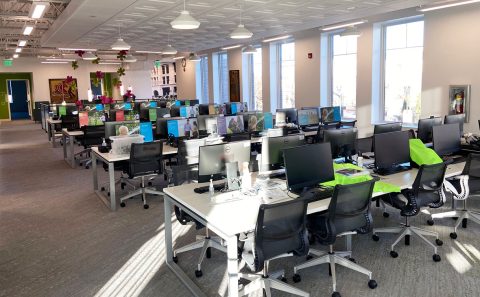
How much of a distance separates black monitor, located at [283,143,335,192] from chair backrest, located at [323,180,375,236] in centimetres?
50

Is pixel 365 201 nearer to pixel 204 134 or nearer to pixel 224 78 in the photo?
pixel 204 134

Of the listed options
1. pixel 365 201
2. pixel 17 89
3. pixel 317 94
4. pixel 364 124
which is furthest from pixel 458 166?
pixel 17 89

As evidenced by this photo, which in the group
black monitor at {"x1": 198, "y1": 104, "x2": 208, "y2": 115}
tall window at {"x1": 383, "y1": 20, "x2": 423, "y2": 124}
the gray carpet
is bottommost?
the gray carpet

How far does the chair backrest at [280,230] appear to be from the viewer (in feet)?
9.63

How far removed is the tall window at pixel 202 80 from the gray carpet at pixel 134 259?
1278 cm

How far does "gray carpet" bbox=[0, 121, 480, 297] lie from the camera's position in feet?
11.8

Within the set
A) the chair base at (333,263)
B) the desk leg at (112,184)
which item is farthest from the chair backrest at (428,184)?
the desk leg at (112,184)

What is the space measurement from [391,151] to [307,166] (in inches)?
53.0

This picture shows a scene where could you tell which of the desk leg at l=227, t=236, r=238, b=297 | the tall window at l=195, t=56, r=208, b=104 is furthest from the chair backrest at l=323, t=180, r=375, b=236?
the tall window at l=195, t=56, r=208, b=104

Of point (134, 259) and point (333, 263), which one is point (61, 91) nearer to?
point (134, 259)

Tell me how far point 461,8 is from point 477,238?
202 inches

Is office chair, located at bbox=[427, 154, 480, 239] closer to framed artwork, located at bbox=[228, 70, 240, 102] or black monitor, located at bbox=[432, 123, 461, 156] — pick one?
black monitor, located at bbox=[432, 123, 461, 156]

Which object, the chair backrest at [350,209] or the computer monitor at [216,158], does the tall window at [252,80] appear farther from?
the chair backrest at [350,209]

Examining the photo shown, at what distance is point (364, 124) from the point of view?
1017 cm
